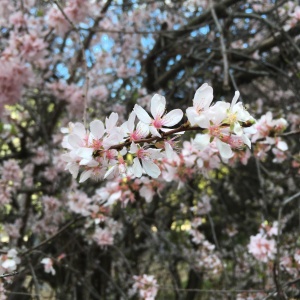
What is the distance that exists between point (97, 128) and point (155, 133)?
15cm

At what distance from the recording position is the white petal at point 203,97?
896mm

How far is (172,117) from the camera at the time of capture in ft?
3.08

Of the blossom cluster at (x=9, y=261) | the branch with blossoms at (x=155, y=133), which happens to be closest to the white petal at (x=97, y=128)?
the branch with blossoms at (x=155, y=133)

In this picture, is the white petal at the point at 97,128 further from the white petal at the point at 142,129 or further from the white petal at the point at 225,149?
the white petal at the point at 225,149

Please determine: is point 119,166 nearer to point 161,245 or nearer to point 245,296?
point 245,296

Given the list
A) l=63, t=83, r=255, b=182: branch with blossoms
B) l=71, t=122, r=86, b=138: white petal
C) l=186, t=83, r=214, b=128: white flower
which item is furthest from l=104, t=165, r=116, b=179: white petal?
l=186, t=83, r=214, b=128: white flower

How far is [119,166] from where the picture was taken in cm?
100

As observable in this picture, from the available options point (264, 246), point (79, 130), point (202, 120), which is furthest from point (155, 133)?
point (264, 246)

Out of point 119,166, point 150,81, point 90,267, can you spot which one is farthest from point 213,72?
point 119,166

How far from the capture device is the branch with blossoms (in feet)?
2.93

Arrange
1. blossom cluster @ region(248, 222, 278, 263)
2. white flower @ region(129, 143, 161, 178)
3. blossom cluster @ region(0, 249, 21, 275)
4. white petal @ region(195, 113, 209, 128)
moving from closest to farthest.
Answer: white petal @ region(195, 113, 209, 128) < white flower @ region(129, 143, 161, 178) < blossom cluster @ region(0, 249, 21, 275) < blossom cluster @ region(248, 222, 278, 263)

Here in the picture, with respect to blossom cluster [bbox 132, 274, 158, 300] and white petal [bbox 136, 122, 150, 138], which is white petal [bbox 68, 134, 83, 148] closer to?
white petal [bbox 136, 122, 150, 138]

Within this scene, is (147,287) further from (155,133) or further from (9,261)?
(155,133)

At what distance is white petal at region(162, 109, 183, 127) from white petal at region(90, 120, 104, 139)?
16 cm
